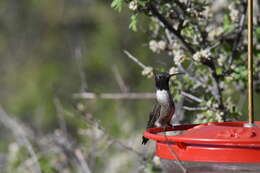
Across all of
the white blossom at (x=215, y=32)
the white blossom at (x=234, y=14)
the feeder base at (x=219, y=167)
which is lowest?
the feeder base at (x=219, y=167)

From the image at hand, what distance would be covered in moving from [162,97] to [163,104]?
0.05 metres

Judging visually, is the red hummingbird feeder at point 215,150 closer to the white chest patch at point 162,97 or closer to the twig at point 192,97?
Answer: the white chest patch at point 162,97

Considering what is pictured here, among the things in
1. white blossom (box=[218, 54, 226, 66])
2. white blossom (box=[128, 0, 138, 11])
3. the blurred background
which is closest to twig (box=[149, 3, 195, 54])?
white blossom (box=[128, 0, 138, 11])

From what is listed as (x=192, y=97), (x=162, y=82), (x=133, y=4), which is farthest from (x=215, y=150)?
(x=192, y=97)

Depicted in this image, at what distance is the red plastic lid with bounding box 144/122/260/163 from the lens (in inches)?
114

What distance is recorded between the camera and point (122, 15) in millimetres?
11391

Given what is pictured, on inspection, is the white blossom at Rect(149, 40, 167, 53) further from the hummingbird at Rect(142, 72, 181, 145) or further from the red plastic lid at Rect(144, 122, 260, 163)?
the red plastic lid at Rect(144, 122, 260, 163)

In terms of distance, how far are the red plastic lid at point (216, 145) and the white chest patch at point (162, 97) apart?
0.85m

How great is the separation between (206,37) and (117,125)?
250 centimetres

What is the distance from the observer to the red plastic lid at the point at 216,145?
2898mm

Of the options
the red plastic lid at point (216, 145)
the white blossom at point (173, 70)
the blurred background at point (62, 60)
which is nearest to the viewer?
the red plastic lid at point (216, 145)

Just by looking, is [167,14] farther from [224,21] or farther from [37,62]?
[37,62]

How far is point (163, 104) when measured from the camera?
401 centimetres

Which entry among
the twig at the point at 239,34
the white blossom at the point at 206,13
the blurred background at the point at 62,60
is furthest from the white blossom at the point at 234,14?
the blurred background at the point at 62,60
